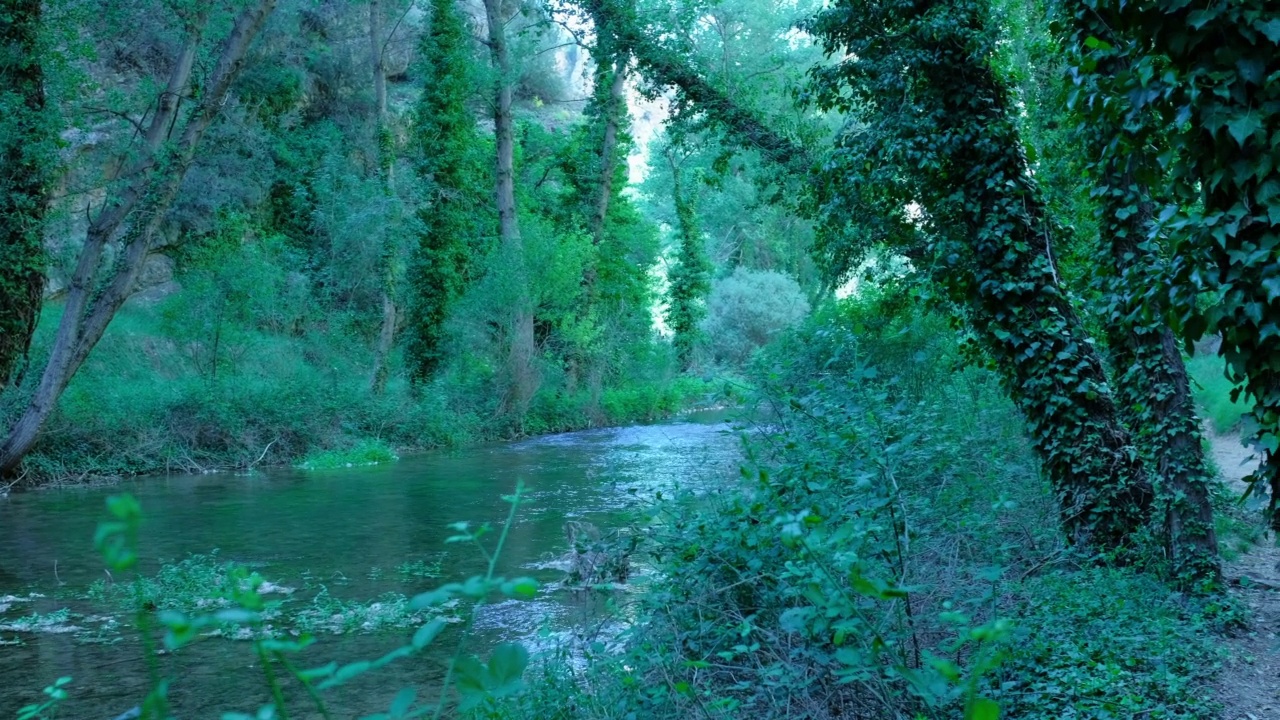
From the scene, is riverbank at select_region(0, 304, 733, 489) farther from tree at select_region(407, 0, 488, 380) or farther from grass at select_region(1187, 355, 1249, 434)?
grass at select_region(1187, 355, 1249, 434)

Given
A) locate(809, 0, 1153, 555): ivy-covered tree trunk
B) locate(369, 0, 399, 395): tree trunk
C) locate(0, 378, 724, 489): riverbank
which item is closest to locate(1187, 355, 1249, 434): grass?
locate(809, 0, 1153, 555): ivy-covered tree trunk

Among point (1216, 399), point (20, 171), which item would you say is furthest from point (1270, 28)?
point (1216, 399)

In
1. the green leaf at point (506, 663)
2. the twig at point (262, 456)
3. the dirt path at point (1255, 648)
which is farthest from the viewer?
the twig at point (262, 456)

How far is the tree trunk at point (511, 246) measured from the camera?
91.2 ft

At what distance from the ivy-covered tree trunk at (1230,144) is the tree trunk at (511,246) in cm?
2411

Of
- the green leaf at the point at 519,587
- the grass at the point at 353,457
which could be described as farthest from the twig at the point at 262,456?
the green leaf at the point at 519,587

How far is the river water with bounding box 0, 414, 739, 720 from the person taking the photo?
7.29 meters

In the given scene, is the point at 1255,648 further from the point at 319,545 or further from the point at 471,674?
the point at 319,545

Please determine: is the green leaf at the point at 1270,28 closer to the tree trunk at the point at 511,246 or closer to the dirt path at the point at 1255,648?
the dirt path at the point at 1255,648

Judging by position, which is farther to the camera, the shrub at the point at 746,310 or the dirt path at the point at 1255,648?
the shrub at the point at 746,310

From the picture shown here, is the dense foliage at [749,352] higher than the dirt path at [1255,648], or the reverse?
the dense foliage at [749,352]

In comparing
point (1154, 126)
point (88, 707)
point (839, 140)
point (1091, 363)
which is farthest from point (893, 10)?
point (88, 707)

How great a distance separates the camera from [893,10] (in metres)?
9.34

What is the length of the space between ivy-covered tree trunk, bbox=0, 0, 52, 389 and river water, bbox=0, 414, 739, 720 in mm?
3189
